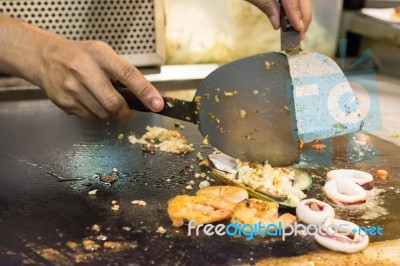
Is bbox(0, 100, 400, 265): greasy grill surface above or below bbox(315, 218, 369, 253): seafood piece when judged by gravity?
below

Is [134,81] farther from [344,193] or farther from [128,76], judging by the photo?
[344,193]

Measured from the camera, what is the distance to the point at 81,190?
4.59 ft

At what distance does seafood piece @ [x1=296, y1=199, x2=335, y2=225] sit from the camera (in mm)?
1226

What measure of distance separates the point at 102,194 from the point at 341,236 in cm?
62

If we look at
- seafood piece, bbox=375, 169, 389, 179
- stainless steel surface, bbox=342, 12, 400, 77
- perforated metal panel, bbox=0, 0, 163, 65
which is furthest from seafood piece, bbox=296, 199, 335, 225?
stainless steel surface, bbox=342, 12, 400, 77

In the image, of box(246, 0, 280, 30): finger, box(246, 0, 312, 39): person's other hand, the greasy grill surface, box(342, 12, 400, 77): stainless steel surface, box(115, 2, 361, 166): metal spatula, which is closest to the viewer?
the greasy grill surface

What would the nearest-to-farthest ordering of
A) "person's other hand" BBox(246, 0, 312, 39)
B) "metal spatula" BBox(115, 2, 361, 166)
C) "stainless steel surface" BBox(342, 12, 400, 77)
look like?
1. "metal spatula" BBox(115, 2, 361, 166)
2. "person's other hand" BBox(246, 0, 312, 39)
3. "stainless steel surface" BBox(342, 12, 400, 77)

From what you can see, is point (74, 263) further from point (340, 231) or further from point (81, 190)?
point (340, 231)

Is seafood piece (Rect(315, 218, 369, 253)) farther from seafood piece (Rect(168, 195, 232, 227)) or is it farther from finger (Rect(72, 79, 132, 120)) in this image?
finger (Rect(72, 79, 132, 120))

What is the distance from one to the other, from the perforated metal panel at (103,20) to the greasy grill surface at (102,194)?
0.48 metres

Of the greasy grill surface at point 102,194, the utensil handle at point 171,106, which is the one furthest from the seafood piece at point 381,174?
the utensil handle at point 171,106

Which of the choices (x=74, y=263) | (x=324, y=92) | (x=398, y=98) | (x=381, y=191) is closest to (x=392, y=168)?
(x=381, y=191)

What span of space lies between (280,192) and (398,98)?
1.20 m

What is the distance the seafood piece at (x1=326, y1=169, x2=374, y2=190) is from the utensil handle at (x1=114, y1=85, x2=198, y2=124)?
421mm
